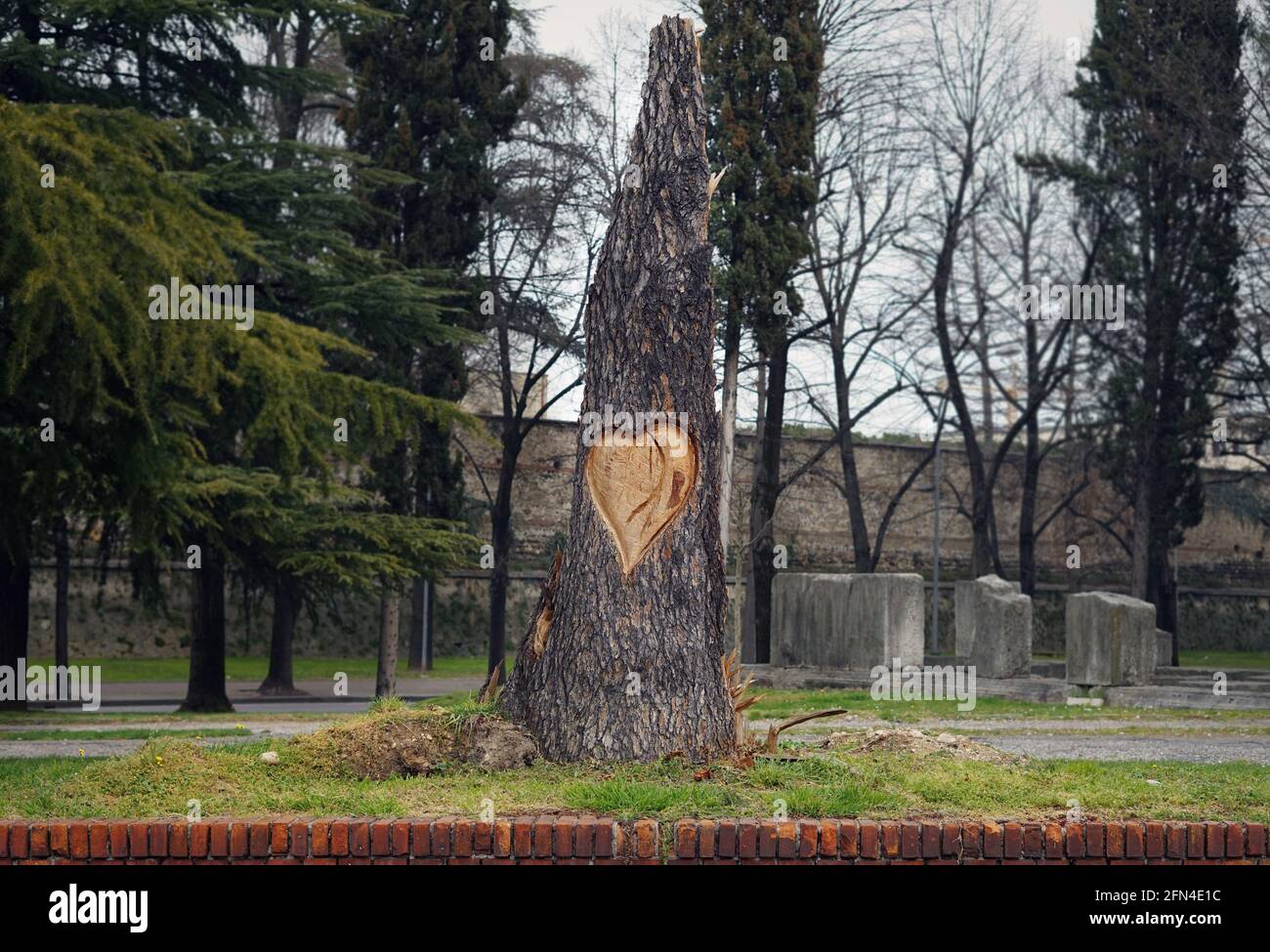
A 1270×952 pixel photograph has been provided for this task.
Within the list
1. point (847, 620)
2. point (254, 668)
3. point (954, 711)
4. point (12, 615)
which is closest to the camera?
point (954, 711)

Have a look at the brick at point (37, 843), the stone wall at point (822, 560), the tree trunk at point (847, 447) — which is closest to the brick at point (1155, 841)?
the brick at point (37, 843)

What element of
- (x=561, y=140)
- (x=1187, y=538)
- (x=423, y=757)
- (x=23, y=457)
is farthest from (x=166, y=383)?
(x=1187, y=538)

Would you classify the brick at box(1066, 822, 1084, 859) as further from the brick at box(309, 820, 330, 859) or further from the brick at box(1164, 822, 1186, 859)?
the brick at box(309, 820, 330, 859)

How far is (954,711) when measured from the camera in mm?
19391

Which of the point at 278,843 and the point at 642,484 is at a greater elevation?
the point at 642,484

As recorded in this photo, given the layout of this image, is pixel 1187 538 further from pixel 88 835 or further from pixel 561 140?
pixel 88 835

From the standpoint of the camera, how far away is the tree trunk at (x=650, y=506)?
8.66 meters

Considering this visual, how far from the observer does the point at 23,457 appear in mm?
15430

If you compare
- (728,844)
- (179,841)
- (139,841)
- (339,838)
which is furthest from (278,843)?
(728,844)

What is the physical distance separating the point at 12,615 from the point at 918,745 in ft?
50.3

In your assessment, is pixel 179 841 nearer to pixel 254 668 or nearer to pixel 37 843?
pixel 37 843

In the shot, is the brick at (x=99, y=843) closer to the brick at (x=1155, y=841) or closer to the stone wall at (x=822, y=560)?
the brick at (x=1155, y=841)
